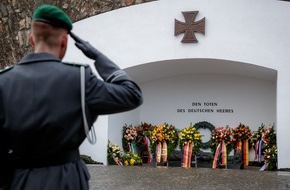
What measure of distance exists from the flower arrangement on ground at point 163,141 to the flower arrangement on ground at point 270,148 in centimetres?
195

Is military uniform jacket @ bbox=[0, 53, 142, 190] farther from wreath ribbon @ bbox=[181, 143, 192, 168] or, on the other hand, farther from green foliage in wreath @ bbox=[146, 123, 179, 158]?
green foliage in wreath @ bbox=[146, 123, 179, 158]

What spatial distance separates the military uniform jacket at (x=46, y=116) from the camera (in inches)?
69.9

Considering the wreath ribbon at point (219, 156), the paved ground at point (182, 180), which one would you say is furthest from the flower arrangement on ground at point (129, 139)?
the paved ground at point (182, 180)

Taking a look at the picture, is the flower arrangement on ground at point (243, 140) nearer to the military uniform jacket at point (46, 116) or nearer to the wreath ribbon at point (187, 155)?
the wreath ribbon at point (187, 155)

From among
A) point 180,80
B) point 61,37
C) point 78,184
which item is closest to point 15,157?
point 78,184

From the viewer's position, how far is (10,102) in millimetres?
1795

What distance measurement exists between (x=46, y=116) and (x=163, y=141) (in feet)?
27.1

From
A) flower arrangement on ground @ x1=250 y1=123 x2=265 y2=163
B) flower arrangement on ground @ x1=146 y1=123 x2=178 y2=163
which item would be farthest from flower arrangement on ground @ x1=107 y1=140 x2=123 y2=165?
flower arrangement on ground @ x1=250 y1=123 x2=265 y2=163

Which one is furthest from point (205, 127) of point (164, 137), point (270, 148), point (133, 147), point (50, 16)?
Answer: point (50, 16)

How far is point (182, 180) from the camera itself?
18.9 feet

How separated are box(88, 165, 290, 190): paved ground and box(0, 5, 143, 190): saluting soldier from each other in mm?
3350

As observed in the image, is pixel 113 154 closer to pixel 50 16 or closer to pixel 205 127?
pixel 205 127

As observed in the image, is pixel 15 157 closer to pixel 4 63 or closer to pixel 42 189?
pixel 42 189

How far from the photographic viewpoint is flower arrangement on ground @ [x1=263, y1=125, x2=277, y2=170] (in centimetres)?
867
